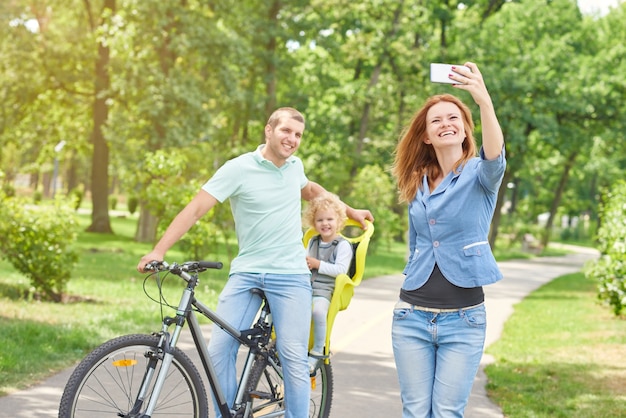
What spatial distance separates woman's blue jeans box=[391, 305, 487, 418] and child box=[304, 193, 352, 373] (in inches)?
73.2

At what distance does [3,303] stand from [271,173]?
8.46m

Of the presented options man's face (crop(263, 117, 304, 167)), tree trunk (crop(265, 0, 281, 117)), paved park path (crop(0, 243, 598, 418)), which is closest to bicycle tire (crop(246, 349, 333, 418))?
man's face (crop(263, 117, 304, 167))

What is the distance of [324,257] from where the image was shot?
6.29 metres

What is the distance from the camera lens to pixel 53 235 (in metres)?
13.6

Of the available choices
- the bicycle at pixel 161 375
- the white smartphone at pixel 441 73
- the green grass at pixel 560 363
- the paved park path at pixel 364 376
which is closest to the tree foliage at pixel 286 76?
the paved park path at pixel 364 376

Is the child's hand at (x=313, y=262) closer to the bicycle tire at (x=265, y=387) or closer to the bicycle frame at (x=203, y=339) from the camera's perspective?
the bicycle frame at (x=203, y=339)

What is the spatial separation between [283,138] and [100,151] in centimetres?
3160

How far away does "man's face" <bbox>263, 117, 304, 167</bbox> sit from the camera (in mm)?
5430

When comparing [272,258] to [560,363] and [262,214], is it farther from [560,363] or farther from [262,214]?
[560,363]

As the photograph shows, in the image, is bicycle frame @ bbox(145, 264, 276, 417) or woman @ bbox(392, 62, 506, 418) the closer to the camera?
woman @ bbox(392, 62, 506, 418)

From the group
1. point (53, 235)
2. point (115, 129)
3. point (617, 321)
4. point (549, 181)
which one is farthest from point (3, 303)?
point (549, 181)

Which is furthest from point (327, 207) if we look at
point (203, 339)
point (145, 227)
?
point (145, 227)

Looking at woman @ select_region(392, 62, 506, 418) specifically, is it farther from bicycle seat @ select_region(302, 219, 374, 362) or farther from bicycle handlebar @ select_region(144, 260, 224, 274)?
bicycle seat @ select_region(302, 219, 374, 362)

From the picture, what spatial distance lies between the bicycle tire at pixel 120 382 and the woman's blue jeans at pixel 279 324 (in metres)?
0.50
